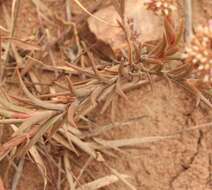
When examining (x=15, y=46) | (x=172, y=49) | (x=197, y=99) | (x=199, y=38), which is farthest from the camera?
(x=15, y=46)

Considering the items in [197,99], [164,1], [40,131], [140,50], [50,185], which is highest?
[164,1]

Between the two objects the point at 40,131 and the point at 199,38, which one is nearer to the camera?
the point at 199,38

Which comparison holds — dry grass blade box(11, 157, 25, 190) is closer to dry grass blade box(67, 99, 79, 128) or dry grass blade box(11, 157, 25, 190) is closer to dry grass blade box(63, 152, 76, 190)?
dry grass blade box(63, 152, 76, 190)

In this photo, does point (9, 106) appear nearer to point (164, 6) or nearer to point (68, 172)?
point (68, 172)

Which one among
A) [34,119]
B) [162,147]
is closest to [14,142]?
[34,119]

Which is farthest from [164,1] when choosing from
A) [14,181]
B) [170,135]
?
[14,181]

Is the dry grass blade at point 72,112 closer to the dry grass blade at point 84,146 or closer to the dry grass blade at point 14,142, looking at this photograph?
the dry grass blade at point 14,142

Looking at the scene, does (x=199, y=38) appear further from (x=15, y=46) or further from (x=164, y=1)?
(x=15, y=46)
